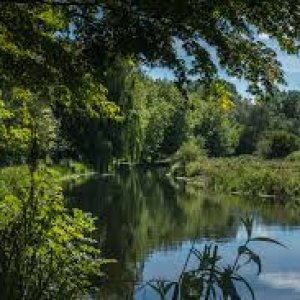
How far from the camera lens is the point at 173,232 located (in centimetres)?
2180

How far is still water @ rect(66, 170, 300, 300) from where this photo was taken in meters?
15.1

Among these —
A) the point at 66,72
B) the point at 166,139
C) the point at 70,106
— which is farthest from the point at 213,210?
the point at 166,139

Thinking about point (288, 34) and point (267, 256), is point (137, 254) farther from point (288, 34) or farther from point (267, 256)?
point (288, 34)

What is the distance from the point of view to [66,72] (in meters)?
6.95

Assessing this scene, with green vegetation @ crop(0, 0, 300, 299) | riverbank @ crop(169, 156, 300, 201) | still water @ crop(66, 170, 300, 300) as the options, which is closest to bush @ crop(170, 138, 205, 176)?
riverbank @ crop(169, 156, 300, 201)

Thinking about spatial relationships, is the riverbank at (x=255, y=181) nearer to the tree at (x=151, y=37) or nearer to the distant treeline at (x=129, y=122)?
the distant treeline at (x=129, y=122)

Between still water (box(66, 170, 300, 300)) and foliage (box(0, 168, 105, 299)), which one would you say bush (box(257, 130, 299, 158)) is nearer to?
still water (box(66, 170, 300, 300))

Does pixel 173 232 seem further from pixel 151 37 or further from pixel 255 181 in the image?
pixel 255 181

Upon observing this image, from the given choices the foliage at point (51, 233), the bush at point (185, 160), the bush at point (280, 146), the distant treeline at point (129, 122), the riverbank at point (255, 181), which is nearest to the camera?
the foliage at point (51, 233)

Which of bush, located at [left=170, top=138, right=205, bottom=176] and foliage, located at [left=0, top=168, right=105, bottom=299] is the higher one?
bush, located at [left=170, top=138, right=205, bottom=176]

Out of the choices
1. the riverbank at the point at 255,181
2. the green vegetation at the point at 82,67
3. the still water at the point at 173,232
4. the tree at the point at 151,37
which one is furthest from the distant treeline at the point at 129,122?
the riverbank at the point at 255,181

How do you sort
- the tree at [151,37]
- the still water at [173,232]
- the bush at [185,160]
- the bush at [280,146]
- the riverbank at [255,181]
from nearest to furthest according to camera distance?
the tree at [151,37]
the still water at [173,232]
the riverbank at [255,181]
the bush at [185,160]
the bush at [280,146]

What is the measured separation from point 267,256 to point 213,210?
32.6 ft

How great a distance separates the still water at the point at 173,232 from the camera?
15062mm
